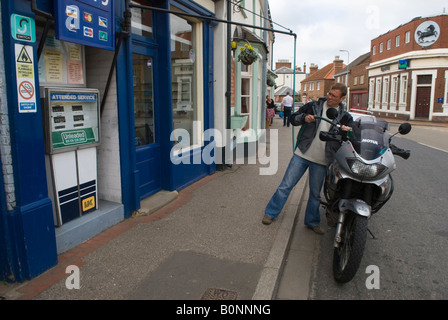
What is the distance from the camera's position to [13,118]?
2.88m

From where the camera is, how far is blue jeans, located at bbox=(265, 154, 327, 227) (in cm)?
435

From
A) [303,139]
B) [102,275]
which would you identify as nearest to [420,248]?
[303,139]

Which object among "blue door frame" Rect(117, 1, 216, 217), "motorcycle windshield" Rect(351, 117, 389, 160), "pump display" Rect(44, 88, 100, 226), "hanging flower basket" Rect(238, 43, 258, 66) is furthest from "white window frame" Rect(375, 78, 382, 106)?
"pump display" Rect(44, 88, 100, 226)

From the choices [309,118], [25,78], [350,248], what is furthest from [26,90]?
[350,248]

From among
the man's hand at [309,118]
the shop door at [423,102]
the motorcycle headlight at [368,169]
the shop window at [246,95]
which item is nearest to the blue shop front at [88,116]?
the man's hand at [309,118]

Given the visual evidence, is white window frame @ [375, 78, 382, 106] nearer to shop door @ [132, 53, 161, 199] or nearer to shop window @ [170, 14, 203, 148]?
shop window @ [170, 14, 203, 148]

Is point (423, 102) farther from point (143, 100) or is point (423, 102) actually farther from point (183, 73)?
point (143, 100)

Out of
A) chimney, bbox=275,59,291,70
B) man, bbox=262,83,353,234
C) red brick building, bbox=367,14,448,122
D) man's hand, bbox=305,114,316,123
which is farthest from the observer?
chimney, bbox=275,59,291,70

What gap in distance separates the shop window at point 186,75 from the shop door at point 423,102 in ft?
91.2

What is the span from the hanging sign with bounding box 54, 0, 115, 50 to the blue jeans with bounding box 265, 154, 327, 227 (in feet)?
8.56

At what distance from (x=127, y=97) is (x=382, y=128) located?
9.93 ft

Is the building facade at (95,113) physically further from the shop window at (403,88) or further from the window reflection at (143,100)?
the shop window at (403,88)

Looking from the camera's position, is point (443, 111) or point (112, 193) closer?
point (112, 193)

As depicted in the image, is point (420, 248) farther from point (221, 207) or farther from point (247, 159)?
point (247, 159)
